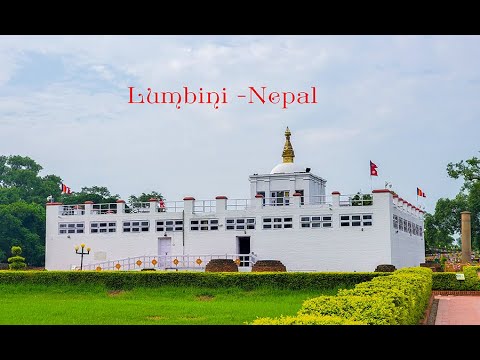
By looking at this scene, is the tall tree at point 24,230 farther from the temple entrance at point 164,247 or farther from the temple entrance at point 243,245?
the temple entrance at point 243,245

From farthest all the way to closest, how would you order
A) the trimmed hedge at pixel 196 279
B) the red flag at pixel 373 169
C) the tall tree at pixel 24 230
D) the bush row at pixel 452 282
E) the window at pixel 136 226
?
1. the tall tree at pixel 24 230
2. the window at pixel 136 226
3. the red flag at pixel 373 169
4. the bush row at pixel 452 282
5. the trimmed hedge at pixel 196 279

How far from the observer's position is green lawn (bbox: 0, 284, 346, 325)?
1242cm

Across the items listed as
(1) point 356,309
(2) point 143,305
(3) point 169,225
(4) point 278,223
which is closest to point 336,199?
(4) point 278,223

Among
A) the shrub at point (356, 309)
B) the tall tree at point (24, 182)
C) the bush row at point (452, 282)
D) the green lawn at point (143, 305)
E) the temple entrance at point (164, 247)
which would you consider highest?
the tall tree at point (24, 182)

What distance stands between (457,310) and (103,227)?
17629mm

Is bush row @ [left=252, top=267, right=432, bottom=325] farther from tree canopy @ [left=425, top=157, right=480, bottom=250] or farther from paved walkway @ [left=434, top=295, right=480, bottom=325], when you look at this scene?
tree canopy @ [left=425, top=157, right=480, bottom=250]

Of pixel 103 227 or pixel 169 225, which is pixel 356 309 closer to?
pixel 169 225

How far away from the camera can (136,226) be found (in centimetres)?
2883

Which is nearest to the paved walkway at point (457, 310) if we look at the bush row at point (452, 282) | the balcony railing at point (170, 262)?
the bush row at point (452, 282)

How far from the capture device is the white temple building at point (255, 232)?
25.8m

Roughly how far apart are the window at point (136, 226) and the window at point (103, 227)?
494 mm
